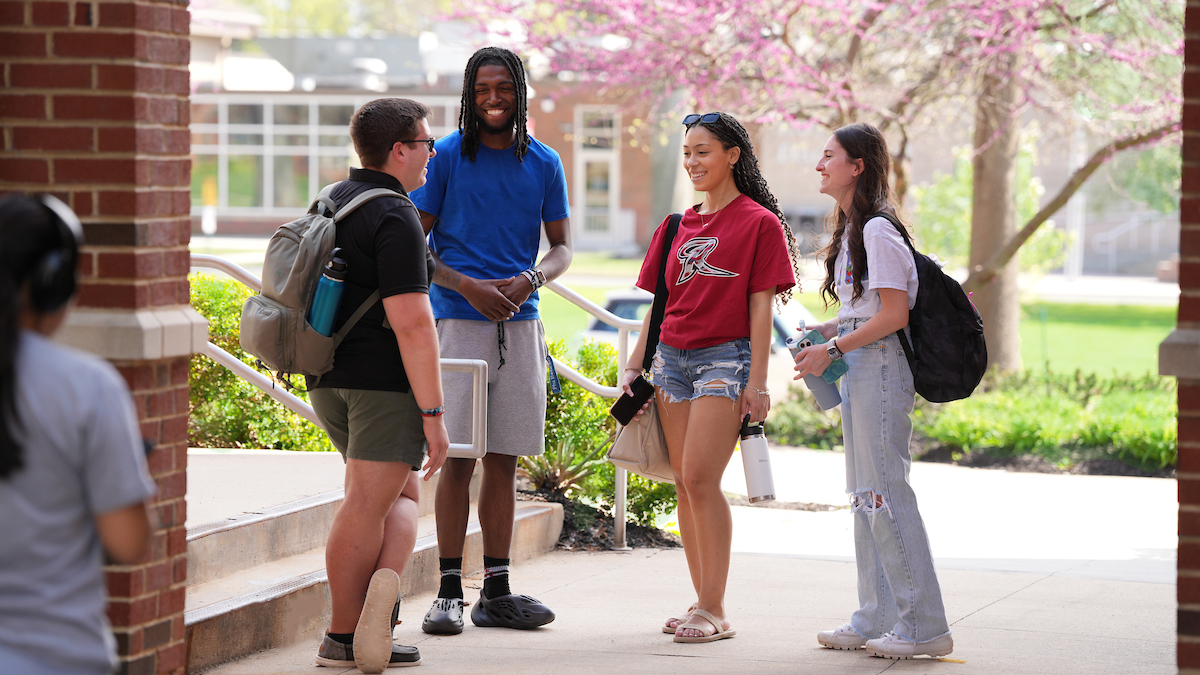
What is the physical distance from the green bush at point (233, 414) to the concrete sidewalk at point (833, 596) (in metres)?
0.66

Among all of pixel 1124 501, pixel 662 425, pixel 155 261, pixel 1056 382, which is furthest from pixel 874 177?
pixel 1056 382

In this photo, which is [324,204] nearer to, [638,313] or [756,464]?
[756,464]

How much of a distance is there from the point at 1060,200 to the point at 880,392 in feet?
28.5

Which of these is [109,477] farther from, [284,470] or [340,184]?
[284,470]

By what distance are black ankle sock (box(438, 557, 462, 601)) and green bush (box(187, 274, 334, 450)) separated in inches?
100

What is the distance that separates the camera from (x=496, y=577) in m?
4.94

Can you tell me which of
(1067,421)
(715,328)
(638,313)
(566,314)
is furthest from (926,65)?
(566,314)

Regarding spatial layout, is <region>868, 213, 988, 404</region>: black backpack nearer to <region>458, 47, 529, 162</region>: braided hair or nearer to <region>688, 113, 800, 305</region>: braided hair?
<region>688, 113, 800, 305</region>: braided hair

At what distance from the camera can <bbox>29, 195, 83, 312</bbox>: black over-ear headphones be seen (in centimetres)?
200

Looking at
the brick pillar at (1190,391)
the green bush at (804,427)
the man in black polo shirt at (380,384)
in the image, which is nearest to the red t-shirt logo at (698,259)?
the man in black polo shirt at (380,384)

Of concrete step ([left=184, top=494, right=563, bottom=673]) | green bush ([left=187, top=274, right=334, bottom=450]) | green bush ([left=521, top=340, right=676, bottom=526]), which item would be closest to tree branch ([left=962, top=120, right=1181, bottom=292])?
green bush ([left=521, top=340, right=676, bottom=526])

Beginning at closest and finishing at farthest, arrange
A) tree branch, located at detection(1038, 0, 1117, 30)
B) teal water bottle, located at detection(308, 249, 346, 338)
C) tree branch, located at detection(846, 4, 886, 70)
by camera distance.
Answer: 1. teal water bottle, located at detection(308, 249, 346, 338)
2. tree branch, located at detection(1038, 0, 1117, 30)
3. tree branch, located at detection(846, 4, 886, 70)

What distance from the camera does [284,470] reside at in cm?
615

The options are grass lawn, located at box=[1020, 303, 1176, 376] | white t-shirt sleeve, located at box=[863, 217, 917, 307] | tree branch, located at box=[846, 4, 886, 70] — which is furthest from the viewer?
grass lawn, located at box=[1020, 303, 1176, 376]
